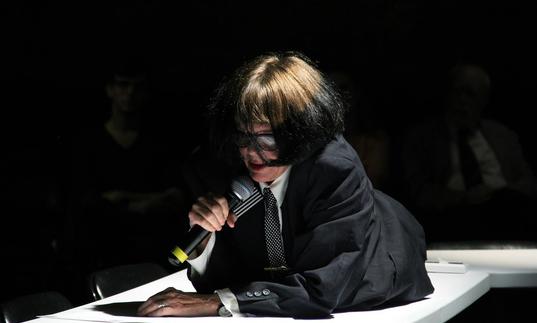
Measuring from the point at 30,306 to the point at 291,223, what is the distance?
743mm

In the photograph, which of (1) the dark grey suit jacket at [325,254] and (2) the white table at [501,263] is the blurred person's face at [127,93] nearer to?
(2) the white table at [501,263]

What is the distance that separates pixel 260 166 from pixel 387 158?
2586mm

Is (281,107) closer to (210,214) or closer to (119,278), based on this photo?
(210,214)

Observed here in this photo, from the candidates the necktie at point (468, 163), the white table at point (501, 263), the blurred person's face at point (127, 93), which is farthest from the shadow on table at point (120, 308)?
the necktie at point (468, 163)

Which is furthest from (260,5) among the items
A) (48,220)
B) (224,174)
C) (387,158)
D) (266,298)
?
(266,298)

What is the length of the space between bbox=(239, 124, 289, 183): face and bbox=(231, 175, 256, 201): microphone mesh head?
0.03 m

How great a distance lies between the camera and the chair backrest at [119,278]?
121 inches

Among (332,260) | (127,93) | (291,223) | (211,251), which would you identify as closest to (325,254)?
(332,260)

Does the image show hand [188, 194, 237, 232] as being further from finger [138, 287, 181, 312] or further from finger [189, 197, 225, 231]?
finger [138, 287, 181, 312]

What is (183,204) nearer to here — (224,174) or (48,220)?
(48,220)

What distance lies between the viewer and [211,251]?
2652 mm

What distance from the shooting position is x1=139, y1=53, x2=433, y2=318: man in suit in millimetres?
2389

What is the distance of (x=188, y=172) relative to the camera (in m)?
4.67

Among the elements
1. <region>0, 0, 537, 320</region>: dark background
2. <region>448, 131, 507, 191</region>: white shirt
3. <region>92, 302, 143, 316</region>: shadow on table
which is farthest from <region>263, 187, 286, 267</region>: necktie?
<region>0, 0, 537, 320</region>: dark background
